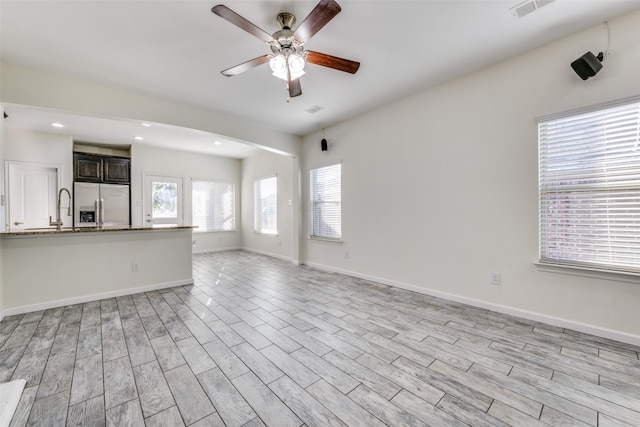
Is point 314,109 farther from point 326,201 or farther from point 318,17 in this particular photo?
point 318,17

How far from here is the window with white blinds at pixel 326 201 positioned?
4.89 m

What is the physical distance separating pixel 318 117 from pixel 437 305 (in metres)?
3.45

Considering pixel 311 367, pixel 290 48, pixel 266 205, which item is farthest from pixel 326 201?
pixel 311 367

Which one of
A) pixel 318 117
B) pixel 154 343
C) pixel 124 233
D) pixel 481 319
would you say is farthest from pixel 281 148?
pixel 481 319

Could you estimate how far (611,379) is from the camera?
178 centimetres

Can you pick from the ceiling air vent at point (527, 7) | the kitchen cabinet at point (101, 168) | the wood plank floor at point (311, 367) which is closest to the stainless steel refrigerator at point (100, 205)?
the kitchen cabinet at point (101, 168)

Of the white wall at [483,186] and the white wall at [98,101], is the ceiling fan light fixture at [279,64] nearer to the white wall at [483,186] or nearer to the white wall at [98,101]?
the white wall at [483,186]

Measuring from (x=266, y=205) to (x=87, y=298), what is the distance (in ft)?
13.9

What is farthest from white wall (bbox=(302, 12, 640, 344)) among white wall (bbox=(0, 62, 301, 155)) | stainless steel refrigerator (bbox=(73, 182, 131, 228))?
stainless steel refrigerator (bbox=(73, 182, 131, 228))

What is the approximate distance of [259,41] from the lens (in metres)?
2.51

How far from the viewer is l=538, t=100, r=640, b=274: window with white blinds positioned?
7.32ft

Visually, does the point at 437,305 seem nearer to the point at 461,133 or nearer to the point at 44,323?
the point at 461,133

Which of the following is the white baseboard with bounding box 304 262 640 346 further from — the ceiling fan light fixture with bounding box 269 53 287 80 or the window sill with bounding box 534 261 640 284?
the ceiling fan light fixture with bounding box 269 53 287 80

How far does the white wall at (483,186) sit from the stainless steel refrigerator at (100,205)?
18.0 ft
